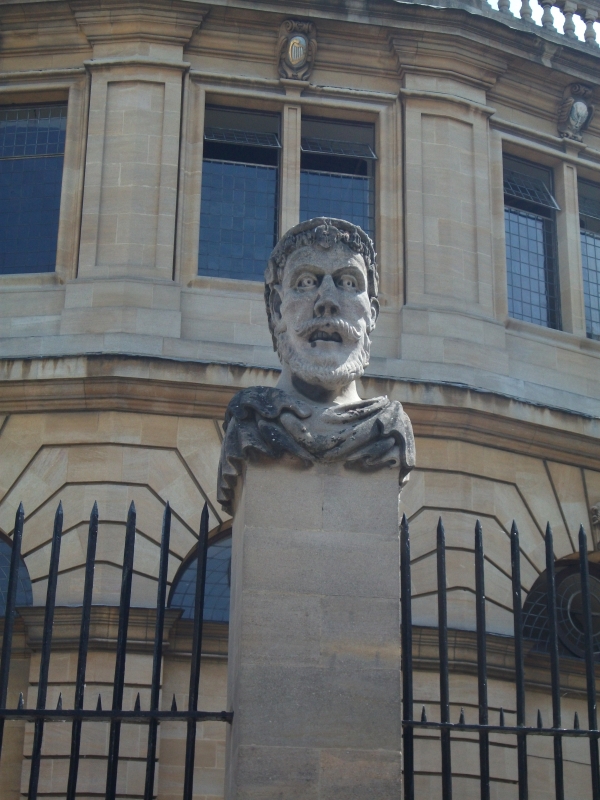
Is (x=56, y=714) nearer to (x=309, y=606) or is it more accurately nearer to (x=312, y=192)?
(x=309, y=606)

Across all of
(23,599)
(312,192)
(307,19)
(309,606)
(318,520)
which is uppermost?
(307,19)

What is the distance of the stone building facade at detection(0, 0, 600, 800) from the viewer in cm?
1856

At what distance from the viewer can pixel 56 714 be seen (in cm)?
739

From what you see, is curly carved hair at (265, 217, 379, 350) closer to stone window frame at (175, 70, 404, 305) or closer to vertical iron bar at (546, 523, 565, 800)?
vertical iron bar at (546, 523, 565, 800)

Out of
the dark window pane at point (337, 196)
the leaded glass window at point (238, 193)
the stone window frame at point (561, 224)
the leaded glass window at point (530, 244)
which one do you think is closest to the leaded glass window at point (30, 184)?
the leaded glass window at point (238, 193)

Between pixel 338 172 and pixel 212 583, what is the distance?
7.06 metres

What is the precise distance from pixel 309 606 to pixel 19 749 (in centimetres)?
1176

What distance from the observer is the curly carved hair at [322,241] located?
26.6 ft

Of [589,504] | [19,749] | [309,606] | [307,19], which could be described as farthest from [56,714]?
[307,19]

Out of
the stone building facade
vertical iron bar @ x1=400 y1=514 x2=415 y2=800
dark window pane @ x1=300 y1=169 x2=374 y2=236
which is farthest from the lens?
dark window pane @ x1=300 y1=169 x2=374 y2=236

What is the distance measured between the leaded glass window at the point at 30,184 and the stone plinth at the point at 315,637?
14.2 m

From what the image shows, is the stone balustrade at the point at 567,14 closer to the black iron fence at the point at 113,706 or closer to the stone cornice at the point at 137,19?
the stone cornice at the point at 137,19

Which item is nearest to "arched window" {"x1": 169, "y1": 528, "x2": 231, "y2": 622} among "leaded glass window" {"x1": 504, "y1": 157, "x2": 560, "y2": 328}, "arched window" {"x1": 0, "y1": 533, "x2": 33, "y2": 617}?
"arched window" {"x1": 0, "y1": 533, "x2": 33, "y2": 617}

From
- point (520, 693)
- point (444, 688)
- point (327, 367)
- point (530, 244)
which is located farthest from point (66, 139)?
point (444, 688)
